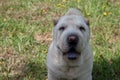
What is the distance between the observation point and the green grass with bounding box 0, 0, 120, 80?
4832 mm

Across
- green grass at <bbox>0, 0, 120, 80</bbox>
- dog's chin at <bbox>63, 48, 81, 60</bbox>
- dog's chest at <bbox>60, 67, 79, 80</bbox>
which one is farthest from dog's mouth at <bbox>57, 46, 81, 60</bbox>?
green grass at <bbox>0, 0, 120, 80</bbox>

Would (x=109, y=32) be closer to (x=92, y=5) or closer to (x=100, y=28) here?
(x=100, y=28)

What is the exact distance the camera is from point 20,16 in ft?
20.9

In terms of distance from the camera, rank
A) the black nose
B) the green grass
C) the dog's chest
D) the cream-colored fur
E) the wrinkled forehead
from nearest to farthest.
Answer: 1. the black nose
2. the cream-colored fur
3. the wrinkled forehead
4. the dog's chest
5. the green grass

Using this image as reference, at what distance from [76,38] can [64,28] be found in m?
0.26

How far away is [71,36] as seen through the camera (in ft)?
11.4

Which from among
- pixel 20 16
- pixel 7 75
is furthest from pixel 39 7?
pixel 7 75

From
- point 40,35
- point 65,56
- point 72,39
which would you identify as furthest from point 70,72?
point 40,35

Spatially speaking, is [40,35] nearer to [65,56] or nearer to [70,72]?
[70,72]

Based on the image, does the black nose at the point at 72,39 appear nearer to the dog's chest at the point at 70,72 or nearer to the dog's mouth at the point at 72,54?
the dog's mouth at the point at 72,54

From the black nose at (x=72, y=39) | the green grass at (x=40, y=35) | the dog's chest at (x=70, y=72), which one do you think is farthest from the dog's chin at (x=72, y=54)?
the green grass at (x=40, y=35)

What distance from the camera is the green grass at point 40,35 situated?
4832 mm

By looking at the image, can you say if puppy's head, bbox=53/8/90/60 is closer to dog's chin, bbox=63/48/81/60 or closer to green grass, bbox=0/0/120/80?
dog's chin, bbox=63/48/81/60

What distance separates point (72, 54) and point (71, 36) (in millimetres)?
226
